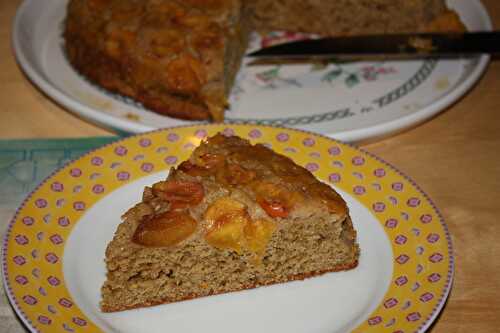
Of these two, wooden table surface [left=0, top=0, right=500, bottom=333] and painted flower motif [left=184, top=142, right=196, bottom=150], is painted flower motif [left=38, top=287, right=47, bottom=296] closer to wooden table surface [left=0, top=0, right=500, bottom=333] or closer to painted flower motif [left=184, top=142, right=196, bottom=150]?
wooden table surface [left=0, top=0, right=500, bottom=333]

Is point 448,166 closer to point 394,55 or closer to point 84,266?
point 394,55

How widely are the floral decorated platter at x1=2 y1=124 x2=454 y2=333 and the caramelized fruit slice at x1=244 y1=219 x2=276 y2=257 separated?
190mm

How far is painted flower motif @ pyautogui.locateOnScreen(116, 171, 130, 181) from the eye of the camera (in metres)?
3.28

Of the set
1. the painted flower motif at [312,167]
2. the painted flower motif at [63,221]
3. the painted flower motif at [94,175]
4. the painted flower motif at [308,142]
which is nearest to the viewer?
the painted flower motif at [63,221]

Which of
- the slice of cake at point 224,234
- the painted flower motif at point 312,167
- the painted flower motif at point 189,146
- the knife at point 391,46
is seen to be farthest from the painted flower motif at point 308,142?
the knife at point 391,46

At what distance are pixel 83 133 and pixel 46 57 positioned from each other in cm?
84

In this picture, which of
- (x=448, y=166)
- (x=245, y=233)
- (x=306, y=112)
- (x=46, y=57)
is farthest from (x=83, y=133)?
(x=448, y=166)

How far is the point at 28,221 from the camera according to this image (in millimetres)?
2945

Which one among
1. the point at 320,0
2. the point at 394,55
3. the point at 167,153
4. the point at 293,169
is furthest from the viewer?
the point at 320,0

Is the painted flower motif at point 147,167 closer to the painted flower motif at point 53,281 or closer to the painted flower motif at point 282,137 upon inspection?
the painted flower motif at point 282,137

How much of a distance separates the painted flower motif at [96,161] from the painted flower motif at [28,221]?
43 cm

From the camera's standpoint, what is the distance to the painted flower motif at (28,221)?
294cm

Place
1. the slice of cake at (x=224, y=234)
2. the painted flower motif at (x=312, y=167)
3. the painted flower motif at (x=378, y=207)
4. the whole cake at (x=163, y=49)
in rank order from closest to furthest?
the slice of cake at (x=224, y=234)
the painted flower motif at (x=378, y=207)
the painted flower motif at (x=312, y=167)
the whole cake at (x=163, y=49)

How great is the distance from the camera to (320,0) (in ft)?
16.6
